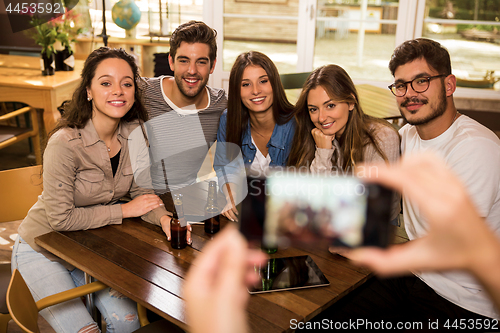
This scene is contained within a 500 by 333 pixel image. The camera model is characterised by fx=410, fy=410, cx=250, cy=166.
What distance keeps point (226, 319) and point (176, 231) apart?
1130 mm

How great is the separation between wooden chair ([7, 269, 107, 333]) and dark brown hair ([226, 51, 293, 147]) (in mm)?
992

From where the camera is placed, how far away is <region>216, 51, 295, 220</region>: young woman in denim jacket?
1.92 meters

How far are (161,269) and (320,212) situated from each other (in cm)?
70

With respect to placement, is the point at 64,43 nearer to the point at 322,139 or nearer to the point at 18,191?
the point at 18,191

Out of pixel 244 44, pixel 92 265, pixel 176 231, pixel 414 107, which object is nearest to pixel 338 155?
pixel 414 107

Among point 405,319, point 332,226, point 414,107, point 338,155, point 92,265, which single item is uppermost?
point 414,107

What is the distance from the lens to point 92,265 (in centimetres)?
127

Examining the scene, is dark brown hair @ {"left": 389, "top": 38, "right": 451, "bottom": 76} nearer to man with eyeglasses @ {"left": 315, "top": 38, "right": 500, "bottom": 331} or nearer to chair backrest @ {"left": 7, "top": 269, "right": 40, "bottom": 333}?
man with eyeglasses @ {"left": 315, "top": 38, "right": 500, "bottom": 331}

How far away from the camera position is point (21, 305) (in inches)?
45.9

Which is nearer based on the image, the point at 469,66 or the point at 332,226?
the point at 332,226

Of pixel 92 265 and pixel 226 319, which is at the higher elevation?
pixel 226 319

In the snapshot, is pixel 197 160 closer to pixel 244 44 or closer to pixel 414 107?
pixel 414 107

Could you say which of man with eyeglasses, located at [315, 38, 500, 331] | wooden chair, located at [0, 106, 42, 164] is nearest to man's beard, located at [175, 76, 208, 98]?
man with eyeglasses, located at [315, 38, 500, 331]

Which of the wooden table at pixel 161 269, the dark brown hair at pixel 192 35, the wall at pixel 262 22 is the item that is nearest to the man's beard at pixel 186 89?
the dark brown hair at pixel 192 35
